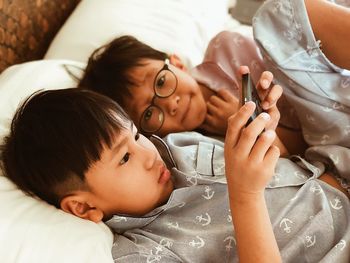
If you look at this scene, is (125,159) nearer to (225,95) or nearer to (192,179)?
(192,179)

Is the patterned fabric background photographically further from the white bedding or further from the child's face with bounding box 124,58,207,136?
the child's face with bounding box 124,58,207,136

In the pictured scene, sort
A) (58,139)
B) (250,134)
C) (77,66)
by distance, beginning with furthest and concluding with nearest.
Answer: (77,66)
(58,139)
(250,134)

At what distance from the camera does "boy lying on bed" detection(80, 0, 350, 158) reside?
0.98 meters

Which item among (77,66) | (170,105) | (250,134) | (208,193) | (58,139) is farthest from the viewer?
(77,66)

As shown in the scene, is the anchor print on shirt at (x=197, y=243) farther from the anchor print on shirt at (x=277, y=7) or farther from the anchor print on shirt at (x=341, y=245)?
the anchor print on shirt at (x=277, y=7)

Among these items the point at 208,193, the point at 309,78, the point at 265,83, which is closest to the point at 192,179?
the point at 208,193

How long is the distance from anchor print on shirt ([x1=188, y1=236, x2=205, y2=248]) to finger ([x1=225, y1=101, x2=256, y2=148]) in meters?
0.24

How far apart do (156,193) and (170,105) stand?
285 millimetres

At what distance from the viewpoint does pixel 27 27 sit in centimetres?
129

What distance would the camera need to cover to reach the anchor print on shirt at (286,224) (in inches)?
34.4

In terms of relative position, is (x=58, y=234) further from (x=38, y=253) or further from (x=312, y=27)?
(x=312, y=27)

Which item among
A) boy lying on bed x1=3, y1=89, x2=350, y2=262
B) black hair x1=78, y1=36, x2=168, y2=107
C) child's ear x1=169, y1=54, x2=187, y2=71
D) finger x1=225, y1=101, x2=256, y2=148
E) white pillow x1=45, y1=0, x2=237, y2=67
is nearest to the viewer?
finger x1=225, y1=101, x2=256, y2=148

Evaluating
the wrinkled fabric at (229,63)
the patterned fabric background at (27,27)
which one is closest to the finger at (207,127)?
the wrinkled fabric at (229,63)

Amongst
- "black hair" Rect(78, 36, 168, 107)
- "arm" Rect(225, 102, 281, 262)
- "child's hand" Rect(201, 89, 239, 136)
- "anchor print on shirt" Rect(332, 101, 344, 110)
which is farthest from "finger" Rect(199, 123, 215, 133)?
"arm" Rect(225, 102, 281, 262)
